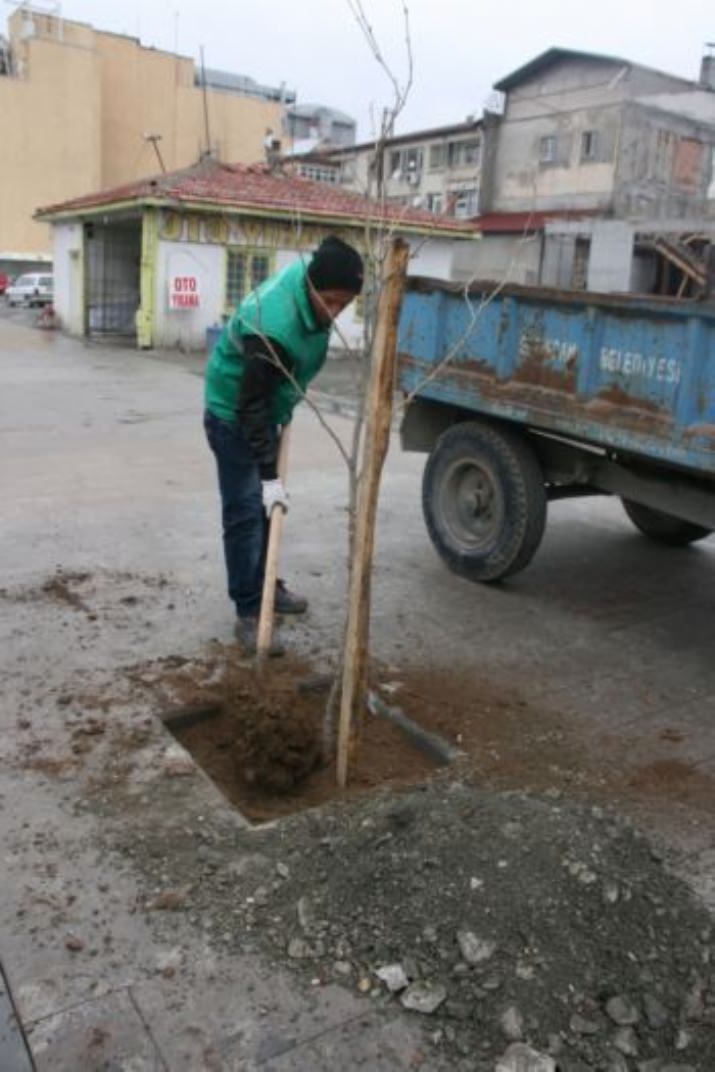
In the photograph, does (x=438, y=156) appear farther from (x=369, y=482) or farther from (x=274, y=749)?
(x=274, y=749)

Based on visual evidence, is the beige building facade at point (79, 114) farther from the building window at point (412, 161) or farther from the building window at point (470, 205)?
the building window at point (470, 205)

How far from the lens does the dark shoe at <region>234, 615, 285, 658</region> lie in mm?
4508

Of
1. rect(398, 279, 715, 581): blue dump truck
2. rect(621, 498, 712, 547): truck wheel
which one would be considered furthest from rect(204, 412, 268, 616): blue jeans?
rect(621, 498, 712, 547): truck wheel

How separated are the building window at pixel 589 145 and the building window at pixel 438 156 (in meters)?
8.09

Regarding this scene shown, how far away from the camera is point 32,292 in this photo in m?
35.7

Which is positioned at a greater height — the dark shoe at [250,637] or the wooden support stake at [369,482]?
the wooden support stake at [369,482]

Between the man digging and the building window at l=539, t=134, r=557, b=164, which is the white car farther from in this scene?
the man digging

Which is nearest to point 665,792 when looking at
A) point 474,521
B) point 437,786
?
point 437,786

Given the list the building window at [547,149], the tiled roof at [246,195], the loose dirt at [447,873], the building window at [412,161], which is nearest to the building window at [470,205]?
the building window at [547,149]

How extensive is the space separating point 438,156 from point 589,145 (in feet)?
28.9

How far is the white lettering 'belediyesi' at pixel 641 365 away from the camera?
4391 mm

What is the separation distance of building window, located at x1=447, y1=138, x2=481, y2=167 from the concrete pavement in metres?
37.2

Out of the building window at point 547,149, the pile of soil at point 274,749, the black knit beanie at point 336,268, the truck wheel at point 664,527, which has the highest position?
the building window at point 547,149

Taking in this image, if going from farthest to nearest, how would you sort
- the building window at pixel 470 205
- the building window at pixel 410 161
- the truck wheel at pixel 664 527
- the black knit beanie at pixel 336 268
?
the building window at pixel 410 161, the building window at pixel 470 205, the truck wheel at pixel 664 527, the black knit beanie at pixel 336 268
